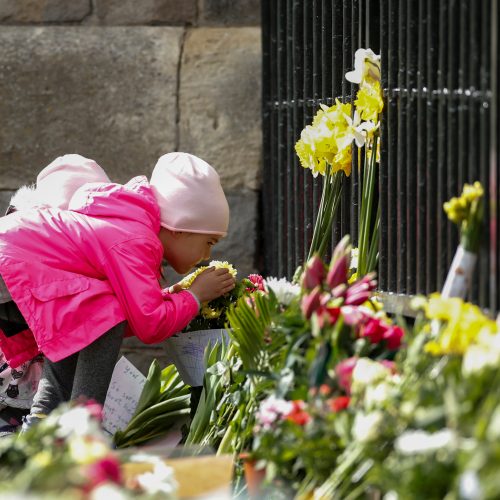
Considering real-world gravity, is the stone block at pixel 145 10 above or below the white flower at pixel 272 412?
above

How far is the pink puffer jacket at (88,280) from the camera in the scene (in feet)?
9.87

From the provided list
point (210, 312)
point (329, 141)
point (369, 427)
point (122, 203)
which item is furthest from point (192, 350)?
A: point (369, 427)

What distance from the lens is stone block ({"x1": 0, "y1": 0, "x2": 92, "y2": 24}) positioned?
445cm

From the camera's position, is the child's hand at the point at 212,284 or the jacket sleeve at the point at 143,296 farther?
the child's hand at the point at 212,284

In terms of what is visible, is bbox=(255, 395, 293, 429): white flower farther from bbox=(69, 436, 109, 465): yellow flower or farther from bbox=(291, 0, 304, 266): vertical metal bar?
bbox=(291, 0, 304, 266): vertical metal bar

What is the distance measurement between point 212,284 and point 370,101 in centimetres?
62

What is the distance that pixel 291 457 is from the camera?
1879 millimetres

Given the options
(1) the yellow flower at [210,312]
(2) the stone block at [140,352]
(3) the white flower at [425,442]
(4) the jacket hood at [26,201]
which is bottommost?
(2) the stone block at [140,352]

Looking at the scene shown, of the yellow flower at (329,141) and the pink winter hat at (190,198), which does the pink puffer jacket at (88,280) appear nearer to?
the pink winter hat at (190,198)

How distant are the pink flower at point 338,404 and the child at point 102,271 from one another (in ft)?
4.09

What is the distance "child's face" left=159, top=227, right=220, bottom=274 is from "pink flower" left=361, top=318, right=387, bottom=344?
120cm

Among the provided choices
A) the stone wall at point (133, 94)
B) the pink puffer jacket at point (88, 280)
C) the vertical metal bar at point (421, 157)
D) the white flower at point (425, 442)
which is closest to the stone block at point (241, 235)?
the stone wall at point (133, 94)

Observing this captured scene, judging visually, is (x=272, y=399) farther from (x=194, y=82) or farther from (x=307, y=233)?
(x=194, y=82)

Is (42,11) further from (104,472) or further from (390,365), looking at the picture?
(104,472)
